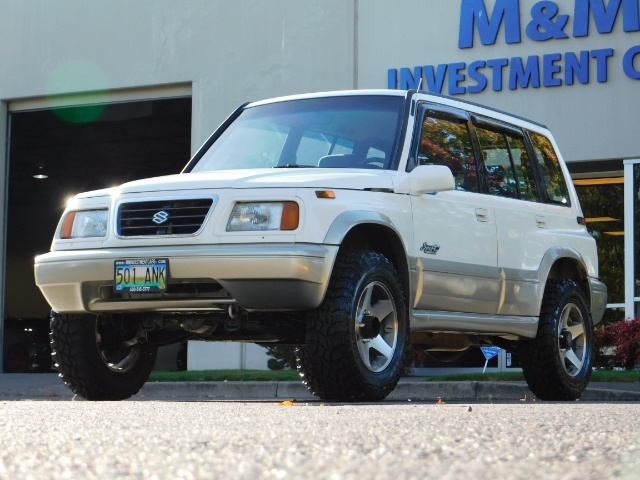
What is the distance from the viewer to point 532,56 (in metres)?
16.2

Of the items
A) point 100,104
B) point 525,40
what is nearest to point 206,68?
point 100,104

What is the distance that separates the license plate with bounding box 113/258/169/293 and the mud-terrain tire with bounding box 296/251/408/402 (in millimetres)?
826

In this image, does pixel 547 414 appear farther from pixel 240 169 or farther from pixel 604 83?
pixel 604 83

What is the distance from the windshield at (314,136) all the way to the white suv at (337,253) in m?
0.01

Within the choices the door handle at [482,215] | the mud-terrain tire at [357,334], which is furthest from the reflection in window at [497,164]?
the mud-terrain tire at [357,334]

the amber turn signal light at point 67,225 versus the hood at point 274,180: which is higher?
the hood at point 274,180

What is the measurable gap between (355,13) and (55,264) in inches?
426

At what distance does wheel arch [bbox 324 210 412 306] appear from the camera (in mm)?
6844

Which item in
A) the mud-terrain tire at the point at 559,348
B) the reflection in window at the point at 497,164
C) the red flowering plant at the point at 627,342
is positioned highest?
the reflection in window at the point at 497,164

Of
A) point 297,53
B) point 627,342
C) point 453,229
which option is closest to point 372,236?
point 453,229

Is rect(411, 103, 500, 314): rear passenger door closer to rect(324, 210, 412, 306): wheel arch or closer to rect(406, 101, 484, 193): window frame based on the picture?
rect(406, 101, 484, 193): window frame

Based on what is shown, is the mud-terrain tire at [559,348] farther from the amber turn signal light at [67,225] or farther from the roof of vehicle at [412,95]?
the amber turn signal light at [67,225]

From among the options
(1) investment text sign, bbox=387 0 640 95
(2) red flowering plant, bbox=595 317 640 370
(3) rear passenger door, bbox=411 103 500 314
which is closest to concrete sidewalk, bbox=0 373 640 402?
(2) red flowering plant, bbox=595 317 640 370

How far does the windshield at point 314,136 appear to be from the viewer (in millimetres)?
7855
